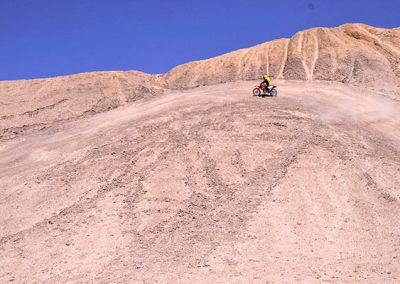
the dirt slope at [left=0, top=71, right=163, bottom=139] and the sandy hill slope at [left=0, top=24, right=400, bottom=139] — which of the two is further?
the sandy hill slope at [left=0, top=24, right=400, bottom=139]

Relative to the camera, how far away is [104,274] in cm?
1656

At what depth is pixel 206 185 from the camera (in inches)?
824

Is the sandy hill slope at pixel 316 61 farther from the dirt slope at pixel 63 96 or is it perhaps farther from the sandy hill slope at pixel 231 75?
the dirt slope at pixel 63 96

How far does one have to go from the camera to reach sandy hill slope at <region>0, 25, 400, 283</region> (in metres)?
16.9

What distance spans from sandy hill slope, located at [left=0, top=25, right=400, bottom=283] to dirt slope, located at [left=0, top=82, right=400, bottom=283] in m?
0.06

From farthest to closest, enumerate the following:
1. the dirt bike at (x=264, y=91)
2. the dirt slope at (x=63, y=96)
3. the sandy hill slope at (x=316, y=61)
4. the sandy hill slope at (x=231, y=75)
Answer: the sandy hill slope at (x=316, y=61), the sandy hill slope at (x=231, y=75), the dirt slope at (x=63, y=96), the dirt bike at (x=264, y=91)

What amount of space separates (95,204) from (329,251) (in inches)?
337

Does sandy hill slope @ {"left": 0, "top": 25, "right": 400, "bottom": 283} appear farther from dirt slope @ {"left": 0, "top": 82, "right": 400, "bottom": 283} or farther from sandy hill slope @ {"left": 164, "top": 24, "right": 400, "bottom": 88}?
sandy hill slope @ {"left": 164, "top": 24, "right": 400, "bottom": 88}

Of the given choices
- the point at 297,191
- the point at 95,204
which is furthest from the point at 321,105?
the point at 95,204

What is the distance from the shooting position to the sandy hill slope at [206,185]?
16.9m

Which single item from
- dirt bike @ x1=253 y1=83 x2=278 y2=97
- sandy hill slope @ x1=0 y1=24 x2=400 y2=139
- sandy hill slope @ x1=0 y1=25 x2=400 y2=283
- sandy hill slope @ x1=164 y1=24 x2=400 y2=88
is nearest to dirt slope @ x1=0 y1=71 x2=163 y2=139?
sandy hill slope @ x1=0 y1=24 x2=400 y2=139

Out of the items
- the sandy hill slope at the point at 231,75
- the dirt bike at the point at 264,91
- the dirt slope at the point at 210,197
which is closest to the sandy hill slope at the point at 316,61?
the sandy hill slope at the point at 231,75

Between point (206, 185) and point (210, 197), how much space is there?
0.85m

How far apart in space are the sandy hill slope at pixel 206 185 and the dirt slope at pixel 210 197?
0.06 meters
